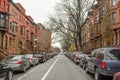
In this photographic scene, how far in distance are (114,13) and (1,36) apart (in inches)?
795

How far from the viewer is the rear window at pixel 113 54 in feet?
41.5

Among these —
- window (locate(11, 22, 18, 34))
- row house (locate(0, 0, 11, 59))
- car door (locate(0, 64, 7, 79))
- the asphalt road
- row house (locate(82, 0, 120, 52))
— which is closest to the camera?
car door (locate(0, 64, 7, 79))

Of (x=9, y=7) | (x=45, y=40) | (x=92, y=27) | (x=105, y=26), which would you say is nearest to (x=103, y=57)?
(x=105, y=26)

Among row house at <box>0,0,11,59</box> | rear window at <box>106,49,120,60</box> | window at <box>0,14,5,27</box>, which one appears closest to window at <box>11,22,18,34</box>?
row house at <box>0,0,11,59</box>

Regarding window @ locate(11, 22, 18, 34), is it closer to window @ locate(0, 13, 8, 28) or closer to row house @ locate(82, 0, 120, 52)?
window @ locate(0, 13, 8, 28)

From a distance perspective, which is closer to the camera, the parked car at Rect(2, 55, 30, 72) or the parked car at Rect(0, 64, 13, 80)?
the parked car at Rect(0, 64, 13, 80)

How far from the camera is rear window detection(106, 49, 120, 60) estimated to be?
12652mm

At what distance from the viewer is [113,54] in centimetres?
1291

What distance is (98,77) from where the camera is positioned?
43.8 ft

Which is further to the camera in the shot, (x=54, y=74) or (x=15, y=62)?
(x=54, y=74)

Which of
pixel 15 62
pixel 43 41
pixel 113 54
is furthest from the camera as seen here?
pixel 43 41

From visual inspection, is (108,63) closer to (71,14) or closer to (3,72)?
(3,72)

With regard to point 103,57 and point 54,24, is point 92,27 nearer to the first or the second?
point 54,24

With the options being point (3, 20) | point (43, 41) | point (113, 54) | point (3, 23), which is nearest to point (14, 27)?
point (3, 23)
